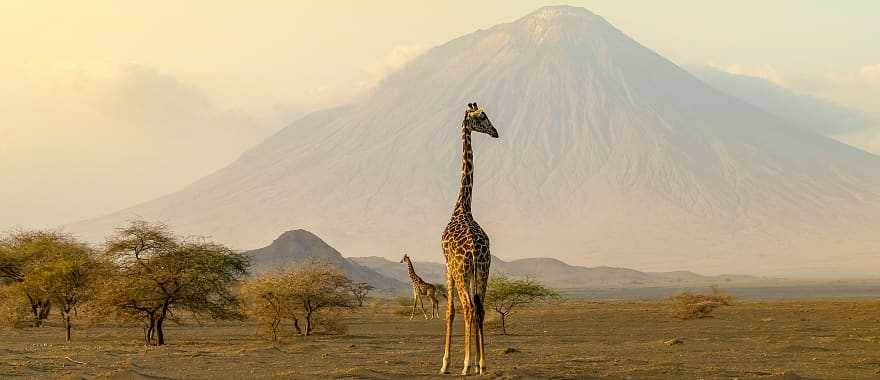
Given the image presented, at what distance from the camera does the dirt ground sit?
24.0 metres

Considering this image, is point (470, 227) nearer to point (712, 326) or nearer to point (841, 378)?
point (841, 378)

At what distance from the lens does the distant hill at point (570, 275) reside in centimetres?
17200

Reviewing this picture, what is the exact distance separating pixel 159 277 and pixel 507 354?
13.1 metres

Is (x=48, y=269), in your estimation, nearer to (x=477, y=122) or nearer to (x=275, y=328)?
(x=275, y=328)

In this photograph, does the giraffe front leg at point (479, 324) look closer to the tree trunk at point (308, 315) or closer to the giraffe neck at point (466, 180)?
Answer: the giraffe neck at point (466, 180)

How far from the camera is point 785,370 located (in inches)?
949

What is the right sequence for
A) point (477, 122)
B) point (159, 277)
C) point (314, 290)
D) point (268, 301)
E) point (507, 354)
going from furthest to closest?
point (314, 290)
point (268, 301)
point (159, 277)
point (507, 354)
point (477, 122)

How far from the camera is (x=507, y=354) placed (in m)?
29.2

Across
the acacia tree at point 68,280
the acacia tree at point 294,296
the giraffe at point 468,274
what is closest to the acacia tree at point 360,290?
the acacia tree at point 294,296

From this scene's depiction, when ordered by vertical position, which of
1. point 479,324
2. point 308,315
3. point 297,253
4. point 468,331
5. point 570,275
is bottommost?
point 468,331

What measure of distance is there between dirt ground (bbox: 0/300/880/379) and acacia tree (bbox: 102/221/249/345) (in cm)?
136

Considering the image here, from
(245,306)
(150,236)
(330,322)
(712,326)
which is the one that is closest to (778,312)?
(712,326)

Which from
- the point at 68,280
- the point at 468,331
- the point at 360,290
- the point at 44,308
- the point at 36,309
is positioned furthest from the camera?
the point at 360,290

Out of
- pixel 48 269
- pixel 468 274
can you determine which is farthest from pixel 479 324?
pixel 48 269
